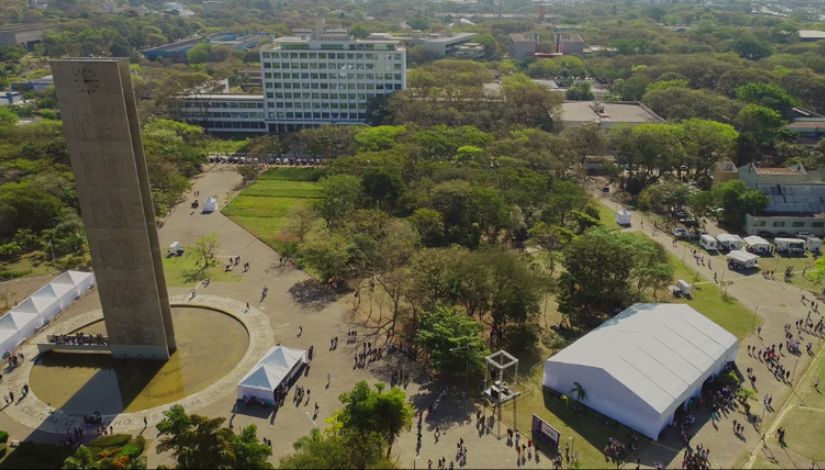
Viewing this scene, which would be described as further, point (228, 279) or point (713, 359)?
point (228, 279)

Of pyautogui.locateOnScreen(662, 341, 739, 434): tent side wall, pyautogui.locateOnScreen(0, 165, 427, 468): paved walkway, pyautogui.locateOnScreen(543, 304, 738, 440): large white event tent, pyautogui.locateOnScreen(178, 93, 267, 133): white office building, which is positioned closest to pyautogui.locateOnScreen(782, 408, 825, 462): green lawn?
pyautogui.locateOnScreen(662, 341, 739, 434): tent side wall

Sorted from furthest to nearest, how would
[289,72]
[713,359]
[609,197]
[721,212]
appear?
1. [289,72]
2. [609,197]
3. [721,212]
4. [713,359]

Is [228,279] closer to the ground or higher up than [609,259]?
closer to the ground

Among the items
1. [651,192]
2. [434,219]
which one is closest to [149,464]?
[434,219]

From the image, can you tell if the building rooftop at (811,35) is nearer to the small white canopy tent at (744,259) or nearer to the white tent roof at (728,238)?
the white tent roof at (728,238)

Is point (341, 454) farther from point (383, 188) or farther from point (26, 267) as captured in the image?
point (26, 267)

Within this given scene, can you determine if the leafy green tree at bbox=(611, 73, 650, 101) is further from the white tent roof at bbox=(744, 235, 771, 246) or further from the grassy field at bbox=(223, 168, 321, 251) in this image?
the grassy field at bbox=(223, 168, 321, 251)

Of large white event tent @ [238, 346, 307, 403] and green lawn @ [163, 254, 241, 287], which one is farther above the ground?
large white event tent @ [238, 346, 307, 403]

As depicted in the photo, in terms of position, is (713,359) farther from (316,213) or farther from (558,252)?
(316,213)
